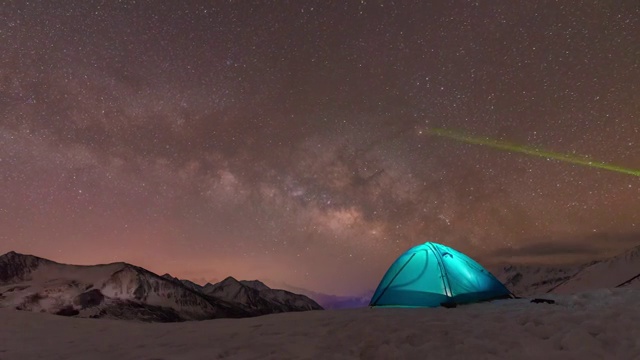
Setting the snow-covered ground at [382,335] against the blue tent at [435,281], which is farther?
the blue tent at [435,281]

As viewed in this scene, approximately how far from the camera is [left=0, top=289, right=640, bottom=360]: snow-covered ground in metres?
6.05

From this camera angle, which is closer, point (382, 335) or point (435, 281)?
point (382, 335)

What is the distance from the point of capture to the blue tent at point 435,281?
36.4 feet

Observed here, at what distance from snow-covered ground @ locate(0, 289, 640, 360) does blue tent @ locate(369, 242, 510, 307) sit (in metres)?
1.49

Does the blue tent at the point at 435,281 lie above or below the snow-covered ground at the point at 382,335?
above

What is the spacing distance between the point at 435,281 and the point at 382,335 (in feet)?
16.1

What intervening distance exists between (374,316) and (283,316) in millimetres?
2519

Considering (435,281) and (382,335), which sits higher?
(435,281)

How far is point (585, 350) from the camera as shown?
576cm

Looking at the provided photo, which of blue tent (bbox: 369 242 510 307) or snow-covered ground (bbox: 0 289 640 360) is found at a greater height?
blue tent (bbox: 369 242 510 307)

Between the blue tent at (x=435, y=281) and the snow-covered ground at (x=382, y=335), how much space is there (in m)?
1.49

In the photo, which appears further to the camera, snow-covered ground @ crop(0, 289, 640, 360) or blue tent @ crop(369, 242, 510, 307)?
blue tent @ crop(369, 242, 510, 307)

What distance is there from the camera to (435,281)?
1131cm

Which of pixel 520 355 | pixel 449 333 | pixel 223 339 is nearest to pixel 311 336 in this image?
pixel 223 339
